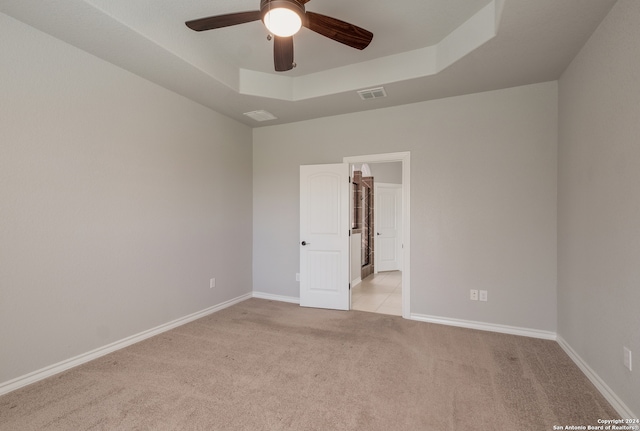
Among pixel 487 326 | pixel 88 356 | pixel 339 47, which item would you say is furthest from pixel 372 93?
pixel 88 356

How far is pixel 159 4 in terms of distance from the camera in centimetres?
236

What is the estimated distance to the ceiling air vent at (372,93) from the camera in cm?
Result: 339

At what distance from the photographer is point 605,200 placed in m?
2.14

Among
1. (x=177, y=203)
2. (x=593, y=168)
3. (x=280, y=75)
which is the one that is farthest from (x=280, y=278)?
(x=593, y=168)

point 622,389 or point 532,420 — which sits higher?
point 622,389

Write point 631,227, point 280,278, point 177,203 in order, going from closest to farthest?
point 631,227
point 177,203
point 280,278

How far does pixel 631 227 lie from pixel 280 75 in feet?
11.3

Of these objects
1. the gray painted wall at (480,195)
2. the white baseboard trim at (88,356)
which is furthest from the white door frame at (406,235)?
the white baseboard trim at (88,356)

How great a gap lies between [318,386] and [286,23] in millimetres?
2493

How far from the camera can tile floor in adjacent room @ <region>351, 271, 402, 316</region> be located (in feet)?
13.9

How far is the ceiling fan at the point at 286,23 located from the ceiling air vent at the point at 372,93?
1.25 m

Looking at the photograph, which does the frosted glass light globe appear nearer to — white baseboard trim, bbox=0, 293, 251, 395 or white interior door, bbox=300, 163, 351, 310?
white interior door, bbox=300, 163, 351, 310

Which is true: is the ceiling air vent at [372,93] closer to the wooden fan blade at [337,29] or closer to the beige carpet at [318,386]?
the wooden fan blade at [337,29]

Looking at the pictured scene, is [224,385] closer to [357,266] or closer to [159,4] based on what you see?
[159,4]
